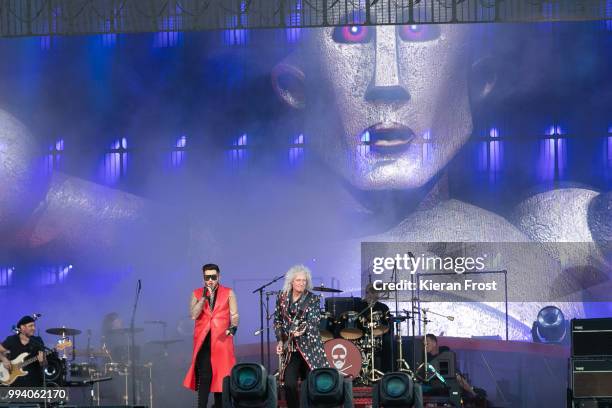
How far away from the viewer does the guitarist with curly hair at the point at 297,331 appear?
7.74 metres

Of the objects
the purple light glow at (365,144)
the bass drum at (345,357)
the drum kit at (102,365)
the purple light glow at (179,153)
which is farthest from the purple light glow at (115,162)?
the bass drum at (345,357)

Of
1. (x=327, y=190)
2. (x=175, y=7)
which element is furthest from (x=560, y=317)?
(x=175, y=7)

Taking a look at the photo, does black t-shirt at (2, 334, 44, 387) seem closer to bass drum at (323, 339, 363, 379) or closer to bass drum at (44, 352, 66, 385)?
bass drum at (44, 352, 66, 385)

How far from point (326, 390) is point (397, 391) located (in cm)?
46

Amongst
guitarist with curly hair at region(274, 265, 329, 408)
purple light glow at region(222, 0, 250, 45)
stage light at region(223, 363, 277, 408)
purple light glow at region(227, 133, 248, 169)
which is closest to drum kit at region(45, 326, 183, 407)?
purple light glow at region(227, 133, 248, 169)

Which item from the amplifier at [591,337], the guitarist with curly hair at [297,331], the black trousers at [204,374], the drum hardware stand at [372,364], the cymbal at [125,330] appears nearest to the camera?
the guitarist with curly hair at [297,331]

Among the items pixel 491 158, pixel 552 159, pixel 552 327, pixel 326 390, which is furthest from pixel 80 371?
pixel 552 159

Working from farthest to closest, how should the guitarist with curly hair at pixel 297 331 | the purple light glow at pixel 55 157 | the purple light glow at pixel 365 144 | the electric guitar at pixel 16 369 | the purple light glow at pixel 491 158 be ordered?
the purple light glow at pixel 55 157, the purple light glow at pixel 365 144, the purple light glow at pixel 491 158, the electric guitar at pixel 16 369, the guitarist with curly hair at pixel 297 331

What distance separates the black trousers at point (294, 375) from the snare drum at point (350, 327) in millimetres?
3054

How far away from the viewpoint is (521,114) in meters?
12.4

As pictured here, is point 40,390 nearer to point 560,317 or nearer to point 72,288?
point 72,288

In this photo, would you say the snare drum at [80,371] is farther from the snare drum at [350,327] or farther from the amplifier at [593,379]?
the amplifier at [593,379]

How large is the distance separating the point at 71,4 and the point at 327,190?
12.7 feet

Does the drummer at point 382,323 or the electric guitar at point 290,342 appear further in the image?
the drummer at point 382,323
